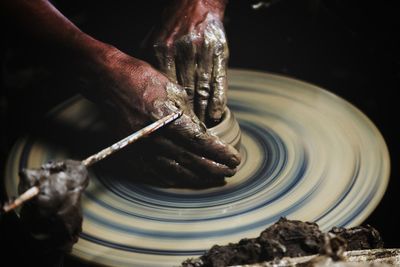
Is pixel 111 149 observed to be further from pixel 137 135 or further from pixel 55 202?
pixel 55 202

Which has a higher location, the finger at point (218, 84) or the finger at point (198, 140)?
the finger at point (218, 84)

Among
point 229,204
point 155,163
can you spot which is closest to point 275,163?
point 229,204

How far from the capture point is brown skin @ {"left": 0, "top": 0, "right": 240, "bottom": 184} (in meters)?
1.60

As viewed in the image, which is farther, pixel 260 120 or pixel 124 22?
pixel 124 22

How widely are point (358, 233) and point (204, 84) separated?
2.30 feet

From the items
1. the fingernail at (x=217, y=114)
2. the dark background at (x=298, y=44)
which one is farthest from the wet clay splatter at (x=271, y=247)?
the dark background at (x=298, y=44)

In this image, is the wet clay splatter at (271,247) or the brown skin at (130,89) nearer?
the wet clay splatter at (271,247)

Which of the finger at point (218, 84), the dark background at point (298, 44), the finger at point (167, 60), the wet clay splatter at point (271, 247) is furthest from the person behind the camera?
the dark background at point (298, 44)

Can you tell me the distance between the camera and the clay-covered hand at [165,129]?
5.22ft

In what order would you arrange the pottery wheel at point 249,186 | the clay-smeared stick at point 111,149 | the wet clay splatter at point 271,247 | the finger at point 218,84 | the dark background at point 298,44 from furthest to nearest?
the dark background at point 298,44 < the finger at point 218,84 < the pottery wheel at point 249,186 < the wet clay splatter at point 271,247 < the clay-smeared stick at point 111,149

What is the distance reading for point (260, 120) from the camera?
2.01 m

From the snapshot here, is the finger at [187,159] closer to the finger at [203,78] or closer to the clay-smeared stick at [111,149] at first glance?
the clay-smeared stick at [111,149]

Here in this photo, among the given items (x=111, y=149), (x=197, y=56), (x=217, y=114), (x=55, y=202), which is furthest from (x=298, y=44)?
(x=55, y=202)

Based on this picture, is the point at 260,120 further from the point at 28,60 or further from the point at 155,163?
the point at 28,60
